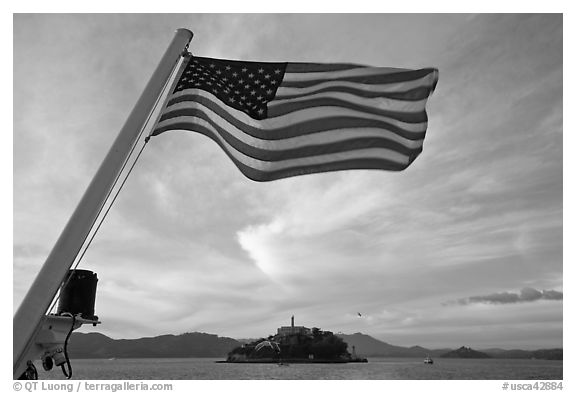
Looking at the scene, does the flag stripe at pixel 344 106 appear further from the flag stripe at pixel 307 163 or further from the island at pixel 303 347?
the island at pixel 303 347

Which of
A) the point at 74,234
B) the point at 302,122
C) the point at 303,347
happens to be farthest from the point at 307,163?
the point at 303,347

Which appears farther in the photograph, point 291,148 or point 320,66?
point 320,66

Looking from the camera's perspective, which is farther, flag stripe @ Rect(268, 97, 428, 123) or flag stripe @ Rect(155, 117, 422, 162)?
flag stripe @ Rect(268, 97, 428, 123)

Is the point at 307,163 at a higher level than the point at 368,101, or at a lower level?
lower

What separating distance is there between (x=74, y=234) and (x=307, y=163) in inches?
150

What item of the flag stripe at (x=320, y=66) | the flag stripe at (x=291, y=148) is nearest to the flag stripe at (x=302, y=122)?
the flag stripe at (x=291, y=148)

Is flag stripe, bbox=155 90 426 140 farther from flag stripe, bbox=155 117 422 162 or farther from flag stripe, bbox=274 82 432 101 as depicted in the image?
flag stripe, bbox=274 82 432 101

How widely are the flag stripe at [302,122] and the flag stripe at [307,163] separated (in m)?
0.34

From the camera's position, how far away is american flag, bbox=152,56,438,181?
7051 millimetres

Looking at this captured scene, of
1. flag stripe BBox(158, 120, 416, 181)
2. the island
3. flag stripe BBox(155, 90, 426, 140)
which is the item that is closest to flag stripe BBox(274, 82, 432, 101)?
flag stripe BBox(155, 90, 426, 140)

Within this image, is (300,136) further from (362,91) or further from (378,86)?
(378,86)

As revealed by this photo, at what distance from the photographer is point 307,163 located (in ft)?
23.4

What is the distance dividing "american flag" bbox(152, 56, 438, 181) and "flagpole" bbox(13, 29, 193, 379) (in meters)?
1.88
